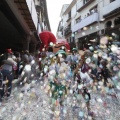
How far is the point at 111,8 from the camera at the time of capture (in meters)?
18.8

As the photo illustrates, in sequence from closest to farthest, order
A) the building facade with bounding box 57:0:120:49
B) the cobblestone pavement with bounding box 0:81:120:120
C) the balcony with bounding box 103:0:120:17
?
the cobblestone pavement with bounding box 0:81:120:120 → the balcony with bounding box 103:0:120:17 → the building facade with bounding box 57:0:120:49

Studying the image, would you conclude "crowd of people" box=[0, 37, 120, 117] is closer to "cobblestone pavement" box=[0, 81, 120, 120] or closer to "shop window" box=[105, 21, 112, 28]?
"cobblestone pavement" box=[0, 81, 120, 120]

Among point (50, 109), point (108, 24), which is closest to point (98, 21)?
point (108, 24)

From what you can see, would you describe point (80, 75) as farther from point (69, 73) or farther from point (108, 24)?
point (108, 24)

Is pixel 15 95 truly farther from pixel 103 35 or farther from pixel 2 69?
pixel 103 35

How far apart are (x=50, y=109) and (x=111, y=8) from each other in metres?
15.1

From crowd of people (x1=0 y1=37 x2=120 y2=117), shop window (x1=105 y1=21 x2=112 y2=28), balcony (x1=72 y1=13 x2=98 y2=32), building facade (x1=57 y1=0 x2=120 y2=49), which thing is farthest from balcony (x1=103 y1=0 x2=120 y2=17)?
crowd of people (x1=0 y1=37 x2=120 y2=117)

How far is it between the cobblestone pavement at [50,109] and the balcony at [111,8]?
12.5 meters

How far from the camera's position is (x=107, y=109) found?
18.0ft

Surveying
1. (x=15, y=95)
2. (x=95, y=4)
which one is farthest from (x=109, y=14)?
(x=15, y=95)

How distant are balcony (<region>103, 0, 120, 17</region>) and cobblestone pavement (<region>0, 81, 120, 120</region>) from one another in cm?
1251

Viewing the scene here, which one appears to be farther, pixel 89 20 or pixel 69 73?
pixel 89 20

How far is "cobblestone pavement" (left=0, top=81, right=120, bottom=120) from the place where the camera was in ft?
15.8

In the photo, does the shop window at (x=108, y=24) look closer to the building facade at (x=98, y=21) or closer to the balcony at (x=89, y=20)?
the building facade at (x=98, y=21)
